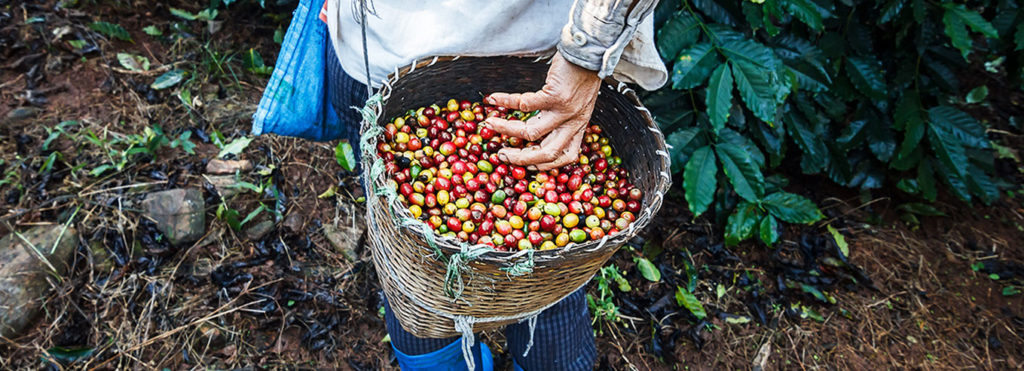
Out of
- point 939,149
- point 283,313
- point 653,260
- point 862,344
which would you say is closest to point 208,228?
point 283,313

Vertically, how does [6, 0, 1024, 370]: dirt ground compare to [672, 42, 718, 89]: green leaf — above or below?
below

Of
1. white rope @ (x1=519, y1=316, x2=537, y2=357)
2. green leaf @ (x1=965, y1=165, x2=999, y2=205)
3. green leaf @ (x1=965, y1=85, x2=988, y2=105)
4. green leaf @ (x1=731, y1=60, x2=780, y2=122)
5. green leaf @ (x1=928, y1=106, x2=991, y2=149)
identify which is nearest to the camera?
white rope @ (x1=519, y1=316, x2=537, y2=357)

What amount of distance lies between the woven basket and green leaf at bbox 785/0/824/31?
827mm

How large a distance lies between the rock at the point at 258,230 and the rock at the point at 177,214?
0.19 m

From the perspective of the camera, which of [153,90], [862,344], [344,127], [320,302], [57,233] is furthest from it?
[153,90]

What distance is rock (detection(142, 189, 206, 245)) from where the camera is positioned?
2404 mm

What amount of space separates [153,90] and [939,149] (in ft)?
12.1

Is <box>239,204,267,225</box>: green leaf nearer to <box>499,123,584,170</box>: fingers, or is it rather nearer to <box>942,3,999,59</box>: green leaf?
<box>499,123,584,170</box>: fingers

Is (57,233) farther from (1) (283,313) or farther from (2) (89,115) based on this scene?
(1) (283,313)

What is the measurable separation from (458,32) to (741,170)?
1.36 m

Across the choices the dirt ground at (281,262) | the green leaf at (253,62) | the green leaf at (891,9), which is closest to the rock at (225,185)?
the dirt ground at (281,262)

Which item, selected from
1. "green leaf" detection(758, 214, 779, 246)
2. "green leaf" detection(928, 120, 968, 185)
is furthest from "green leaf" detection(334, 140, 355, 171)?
"green leaf" detection(928, 120, 968, 185)

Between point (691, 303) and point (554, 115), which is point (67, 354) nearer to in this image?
point (554, 115)

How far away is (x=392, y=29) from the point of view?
1.39 metres
